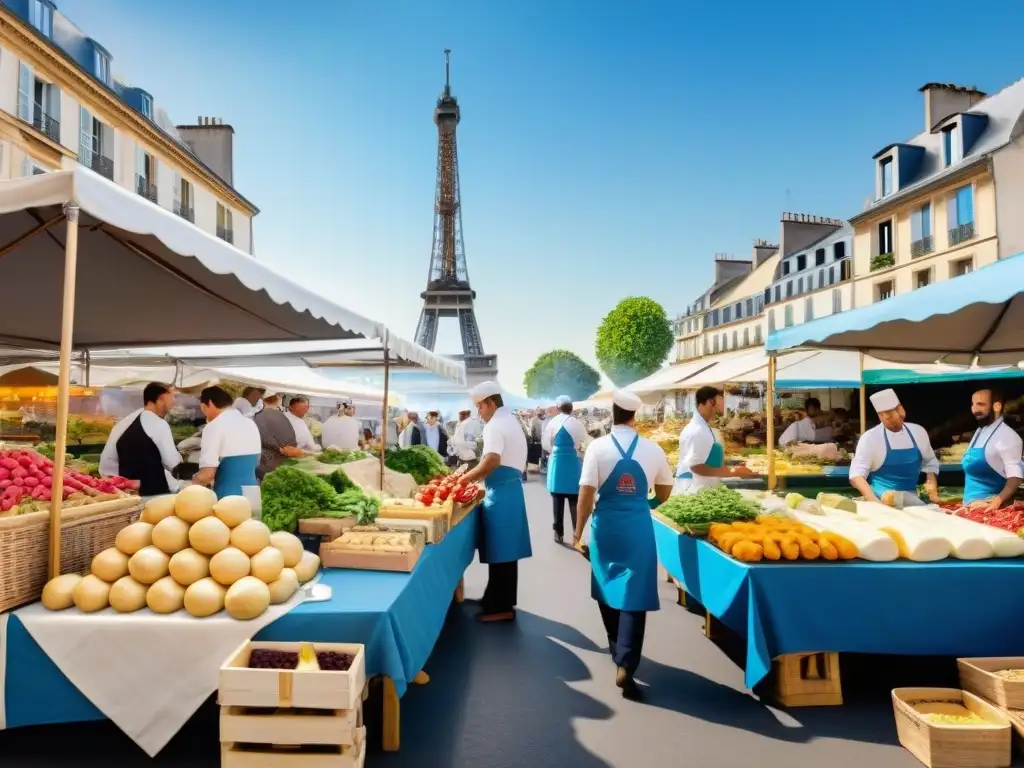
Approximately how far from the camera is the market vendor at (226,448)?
4746 mm

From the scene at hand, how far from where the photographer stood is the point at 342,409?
945cm

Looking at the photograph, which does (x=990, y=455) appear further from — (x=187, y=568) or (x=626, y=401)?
(x=187, y=568)

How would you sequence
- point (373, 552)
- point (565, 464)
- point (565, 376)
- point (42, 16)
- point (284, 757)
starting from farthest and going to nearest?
1. point (565, 376)
2. point (42, 16)
3. point (565, 464)
4. point (373, 552)
5. point (284, 757)

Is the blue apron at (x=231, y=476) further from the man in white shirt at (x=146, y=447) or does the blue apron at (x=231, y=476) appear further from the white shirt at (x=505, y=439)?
the white shirt at (x=505, y=439)

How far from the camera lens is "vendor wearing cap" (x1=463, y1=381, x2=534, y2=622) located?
211 inches

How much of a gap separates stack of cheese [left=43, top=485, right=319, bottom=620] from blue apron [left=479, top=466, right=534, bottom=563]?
7.84ft

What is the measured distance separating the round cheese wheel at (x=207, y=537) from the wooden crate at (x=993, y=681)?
376 centimetres

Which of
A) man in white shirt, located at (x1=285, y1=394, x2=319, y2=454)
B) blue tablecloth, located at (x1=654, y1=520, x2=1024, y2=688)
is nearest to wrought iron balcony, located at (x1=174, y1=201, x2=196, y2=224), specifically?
man in white shirt, located at (x1=285, y1=394, x2=319, y2=454)

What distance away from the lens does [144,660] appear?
2.76 meters

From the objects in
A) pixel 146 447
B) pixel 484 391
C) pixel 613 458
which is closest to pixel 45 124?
pixel 146 447

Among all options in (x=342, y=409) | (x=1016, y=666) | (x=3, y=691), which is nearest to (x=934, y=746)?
(x=1016, y=666)

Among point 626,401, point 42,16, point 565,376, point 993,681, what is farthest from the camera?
point 565,376

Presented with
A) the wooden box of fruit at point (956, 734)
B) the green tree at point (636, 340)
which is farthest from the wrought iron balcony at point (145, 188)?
the green tree at point (636, 340)

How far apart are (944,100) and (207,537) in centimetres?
3208
